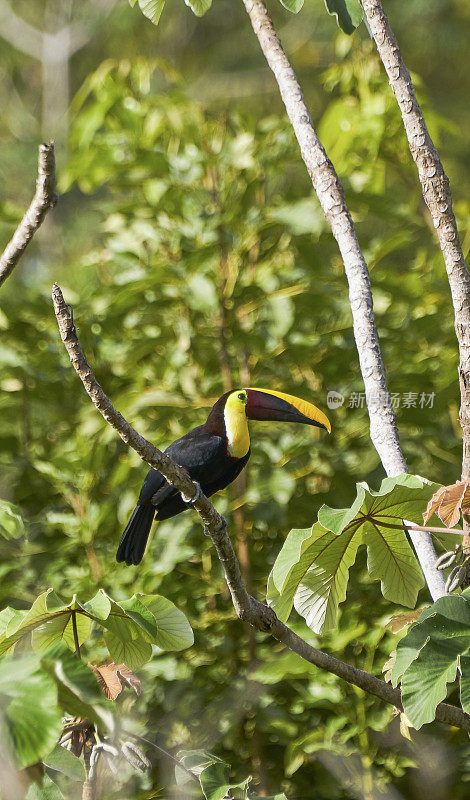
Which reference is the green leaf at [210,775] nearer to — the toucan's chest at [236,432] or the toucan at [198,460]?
the toucan at [198,460]

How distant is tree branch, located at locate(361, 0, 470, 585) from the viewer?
0.75 meters

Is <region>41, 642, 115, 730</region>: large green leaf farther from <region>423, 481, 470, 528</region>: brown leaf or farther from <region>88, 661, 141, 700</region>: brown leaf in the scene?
<region>423, 481, 470, 528</region>: brown leaf

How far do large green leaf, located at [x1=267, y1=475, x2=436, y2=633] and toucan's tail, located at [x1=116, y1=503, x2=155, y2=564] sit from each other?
462mm

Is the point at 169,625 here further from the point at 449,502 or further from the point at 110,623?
the point at 449,502

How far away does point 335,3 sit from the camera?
3.25ft

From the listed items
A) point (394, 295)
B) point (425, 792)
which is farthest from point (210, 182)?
point (425, 792)

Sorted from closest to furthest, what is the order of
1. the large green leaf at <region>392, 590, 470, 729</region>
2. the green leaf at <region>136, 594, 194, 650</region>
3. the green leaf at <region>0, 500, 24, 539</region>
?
1. the large green leaf at <region>392, 590, 470, 729</region>
2. the green leaf at <region>136, 594, 194, 650</region>
3. the green leaf at <region>0, 500, 24, 539</region>

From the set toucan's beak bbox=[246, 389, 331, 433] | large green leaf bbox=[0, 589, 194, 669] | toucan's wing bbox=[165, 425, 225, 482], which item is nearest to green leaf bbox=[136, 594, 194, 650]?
large green leaf bbox=[0, 589, 194, 669]

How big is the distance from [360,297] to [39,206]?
37 cm

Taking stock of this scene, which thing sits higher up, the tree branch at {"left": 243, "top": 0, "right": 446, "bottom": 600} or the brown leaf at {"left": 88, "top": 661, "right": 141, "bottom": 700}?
the tree branch at {"left": 243, "top": 0, "right": 446, "bottom": 600}

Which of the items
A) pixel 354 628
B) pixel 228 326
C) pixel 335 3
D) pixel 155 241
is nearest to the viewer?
pixel 335 3

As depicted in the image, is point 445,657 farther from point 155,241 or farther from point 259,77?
point 259,77

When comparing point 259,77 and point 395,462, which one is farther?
point 259,77

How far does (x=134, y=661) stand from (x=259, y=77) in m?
5.56
